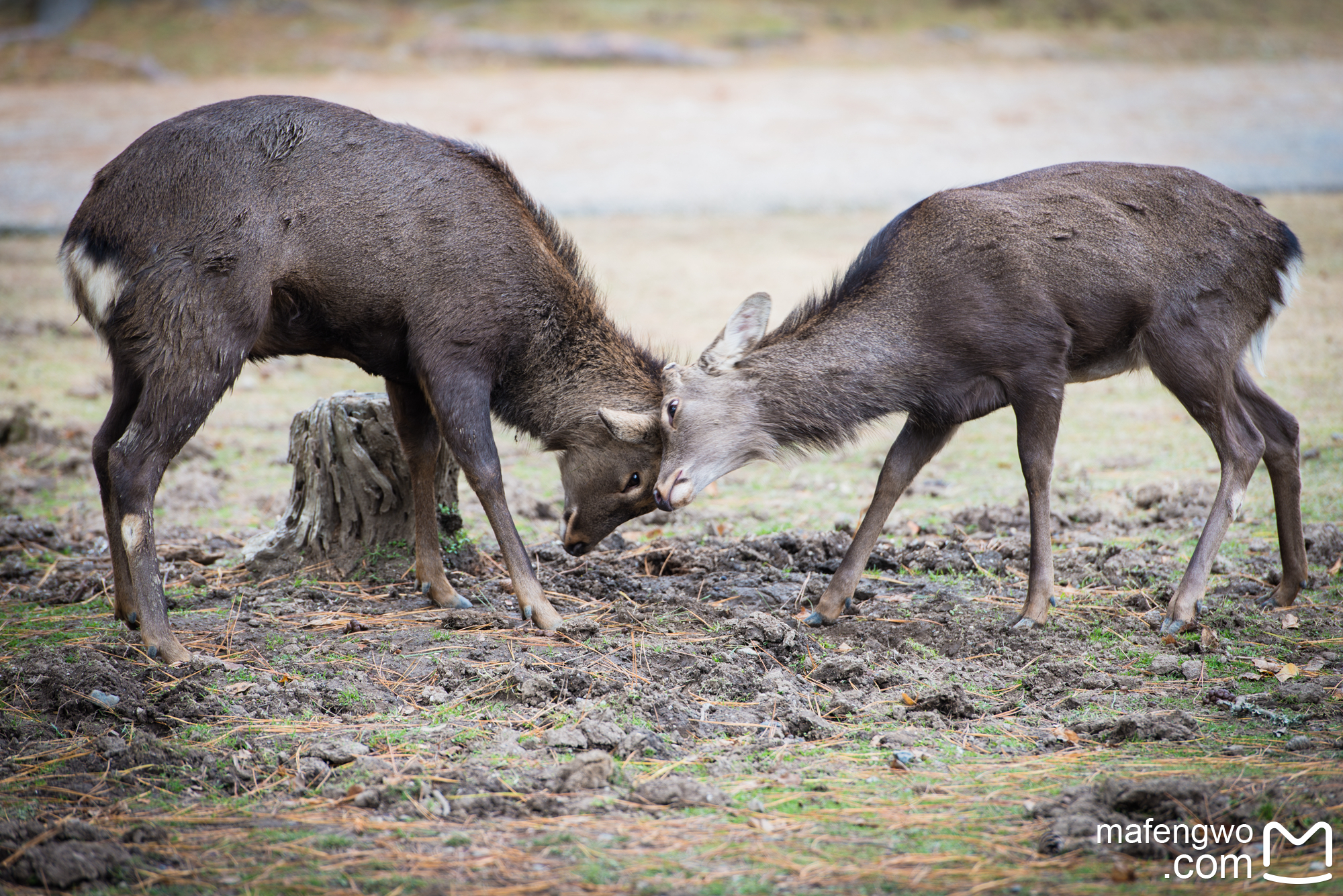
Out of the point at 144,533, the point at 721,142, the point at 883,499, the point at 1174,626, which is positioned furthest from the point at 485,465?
the point at 721,142

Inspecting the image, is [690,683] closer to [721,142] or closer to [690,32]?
[721,142]

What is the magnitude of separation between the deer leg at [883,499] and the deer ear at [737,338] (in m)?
0.95

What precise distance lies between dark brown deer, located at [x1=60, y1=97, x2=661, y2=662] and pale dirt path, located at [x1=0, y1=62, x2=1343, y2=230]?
37.7ft

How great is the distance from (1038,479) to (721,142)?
50.3 ft

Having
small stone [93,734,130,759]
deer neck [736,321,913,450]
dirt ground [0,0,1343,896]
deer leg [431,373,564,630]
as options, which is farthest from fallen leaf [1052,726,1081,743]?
small stone [93,734,130,759]

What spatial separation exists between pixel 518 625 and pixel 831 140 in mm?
15938

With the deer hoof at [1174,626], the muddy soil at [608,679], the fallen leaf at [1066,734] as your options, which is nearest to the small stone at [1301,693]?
the muddy soil at [608,679]

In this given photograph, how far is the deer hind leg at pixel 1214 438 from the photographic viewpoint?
5.54 m

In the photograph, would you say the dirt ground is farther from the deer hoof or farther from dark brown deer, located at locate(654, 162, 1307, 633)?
dark brown deer, located at locate(654, 162, 1307, 633)

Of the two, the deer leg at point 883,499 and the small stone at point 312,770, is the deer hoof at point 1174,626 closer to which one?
the deer leg at point 883,499

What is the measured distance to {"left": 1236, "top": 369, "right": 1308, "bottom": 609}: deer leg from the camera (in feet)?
18.5

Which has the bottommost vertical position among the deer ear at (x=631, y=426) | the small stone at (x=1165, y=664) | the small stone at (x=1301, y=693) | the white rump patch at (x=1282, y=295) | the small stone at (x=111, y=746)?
the small stone at (x=1165, y=664)

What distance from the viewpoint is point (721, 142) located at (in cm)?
1988

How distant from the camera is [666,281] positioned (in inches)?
534
